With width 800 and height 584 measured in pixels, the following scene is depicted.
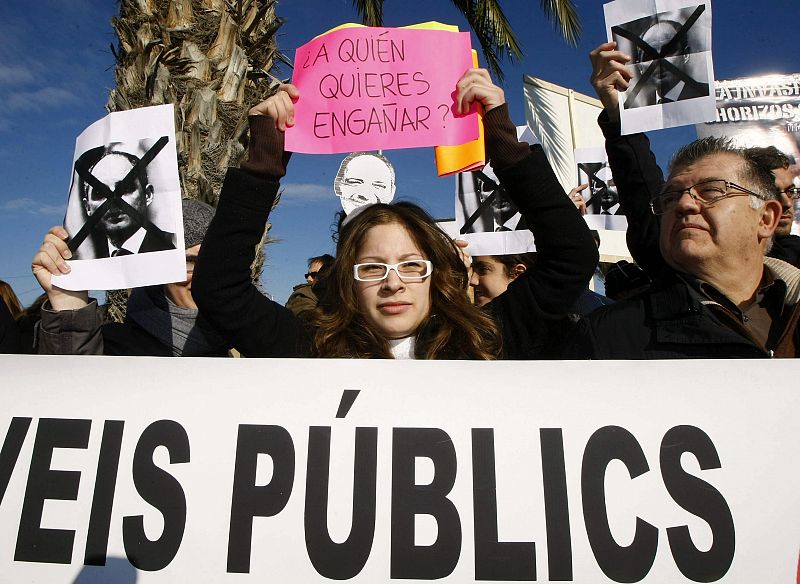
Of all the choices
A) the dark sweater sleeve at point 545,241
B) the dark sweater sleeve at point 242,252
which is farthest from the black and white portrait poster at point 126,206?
the dark sweater sleeve at point 545,241

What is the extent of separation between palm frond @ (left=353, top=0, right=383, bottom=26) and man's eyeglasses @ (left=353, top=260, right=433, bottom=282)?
7.34 m

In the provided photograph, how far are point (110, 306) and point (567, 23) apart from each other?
21.5 feet

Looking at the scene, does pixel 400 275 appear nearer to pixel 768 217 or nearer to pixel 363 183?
pixel 768 217

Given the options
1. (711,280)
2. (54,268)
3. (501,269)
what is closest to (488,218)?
(501,269)

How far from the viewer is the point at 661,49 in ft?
6.20

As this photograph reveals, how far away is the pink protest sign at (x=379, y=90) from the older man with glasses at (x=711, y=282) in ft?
2.43

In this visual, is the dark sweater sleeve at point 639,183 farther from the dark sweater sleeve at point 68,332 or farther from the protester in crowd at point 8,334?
the protester in crowd at point 8,334

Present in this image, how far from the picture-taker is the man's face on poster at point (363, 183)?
4023 mm

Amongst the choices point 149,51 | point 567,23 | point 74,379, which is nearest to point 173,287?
point 74,379

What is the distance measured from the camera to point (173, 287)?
2311 mm

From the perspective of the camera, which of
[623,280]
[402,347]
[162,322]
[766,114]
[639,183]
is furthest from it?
[766,114]

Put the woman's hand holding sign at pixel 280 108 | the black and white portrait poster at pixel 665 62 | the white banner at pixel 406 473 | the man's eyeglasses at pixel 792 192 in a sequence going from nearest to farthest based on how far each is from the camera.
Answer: the white banner at pixel 406 473
the woman's hand holding sign at pixel 280 108
the black and white portrait poster at pixel 665 62
the man's eyeglasses at pixel 792 192

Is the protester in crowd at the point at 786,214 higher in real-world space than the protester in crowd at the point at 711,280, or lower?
higher

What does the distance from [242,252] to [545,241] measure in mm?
899
